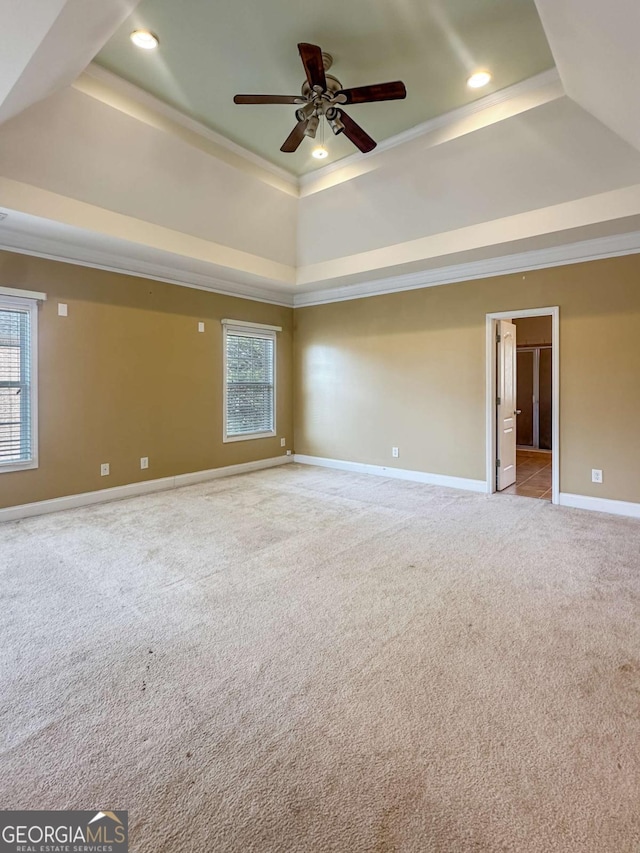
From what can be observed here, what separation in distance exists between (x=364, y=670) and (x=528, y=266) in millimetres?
4494

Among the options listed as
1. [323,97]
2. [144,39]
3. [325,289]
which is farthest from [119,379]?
[323,97]

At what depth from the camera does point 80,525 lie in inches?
154

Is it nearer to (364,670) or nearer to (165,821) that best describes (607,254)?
(364,670)

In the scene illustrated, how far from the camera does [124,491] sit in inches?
193

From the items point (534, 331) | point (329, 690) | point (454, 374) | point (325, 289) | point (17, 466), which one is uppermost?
point (325, 289)

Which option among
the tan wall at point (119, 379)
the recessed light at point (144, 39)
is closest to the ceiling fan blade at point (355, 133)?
the recessed light at point (144, 39)

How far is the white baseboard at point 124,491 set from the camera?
415 cm

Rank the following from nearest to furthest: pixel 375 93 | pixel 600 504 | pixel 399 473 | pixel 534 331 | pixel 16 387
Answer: pixel 375 93 → pixel 16 387 → pixel 600 504 → pixel 399 473 → pixel 534 331

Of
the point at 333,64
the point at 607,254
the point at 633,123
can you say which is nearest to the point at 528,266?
the point at 607,254

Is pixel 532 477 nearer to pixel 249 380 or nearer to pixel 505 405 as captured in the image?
pixel 505 405

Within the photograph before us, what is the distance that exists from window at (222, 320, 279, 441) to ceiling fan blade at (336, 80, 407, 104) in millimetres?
3443

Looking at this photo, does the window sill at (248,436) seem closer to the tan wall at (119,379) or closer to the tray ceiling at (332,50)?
the tan wall at (119,379)

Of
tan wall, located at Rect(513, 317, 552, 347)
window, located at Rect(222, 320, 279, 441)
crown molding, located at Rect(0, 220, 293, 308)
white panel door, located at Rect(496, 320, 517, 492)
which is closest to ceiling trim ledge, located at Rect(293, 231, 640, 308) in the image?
white panel door, located at Rect(496, 320, 517, 492)

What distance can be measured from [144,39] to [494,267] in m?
3.86
